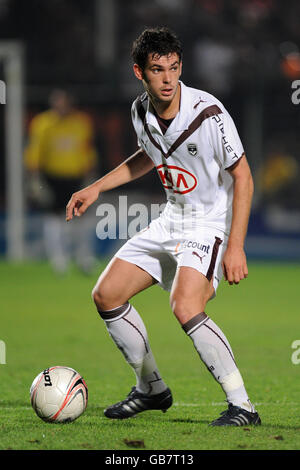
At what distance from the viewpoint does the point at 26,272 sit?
39.6 ft

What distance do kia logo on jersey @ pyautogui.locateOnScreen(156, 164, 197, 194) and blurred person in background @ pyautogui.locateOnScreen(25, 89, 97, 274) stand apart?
7.51 m

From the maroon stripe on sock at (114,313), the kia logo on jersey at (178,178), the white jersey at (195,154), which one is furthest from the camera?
the maroon stripe on sock at (114,313)

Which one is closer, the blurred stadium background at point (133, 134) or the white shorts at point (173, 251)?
the white shorts at point (173, 251)

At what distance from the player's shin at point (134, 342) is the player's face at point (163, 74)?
1.10 metres

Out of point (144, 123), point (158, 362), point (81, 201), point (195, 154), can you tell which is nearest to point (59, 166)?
point (158, 362)

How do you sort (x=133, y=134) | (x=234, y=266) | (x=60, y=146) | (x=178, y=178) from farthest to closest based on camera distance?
(x=133, y=134), (x=60, y=146), (x=178, y=178), (x=234, y=266)

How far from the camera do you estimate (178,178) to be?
432cm

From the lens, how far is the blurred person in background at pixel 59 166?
11.9 meters

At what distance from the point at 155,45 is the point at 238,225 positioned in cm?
94

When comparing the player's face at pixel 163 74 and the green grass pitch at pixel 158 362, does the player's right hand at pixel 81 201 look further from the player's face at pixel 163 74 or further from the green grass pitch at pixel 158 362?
the green grass pitch at pixel 158 362

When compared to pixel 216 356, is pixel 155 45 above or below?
above

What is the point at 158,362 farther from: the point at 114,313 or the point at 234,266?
the point at 234,266

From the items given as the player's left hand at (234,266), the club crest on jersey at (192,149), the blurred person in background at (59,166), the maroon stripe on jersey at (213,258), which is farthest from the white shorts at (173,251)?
the blurred person in background at (59,166)

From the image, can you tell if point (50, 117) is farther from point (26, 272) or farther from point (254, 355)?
point (254, 355)
